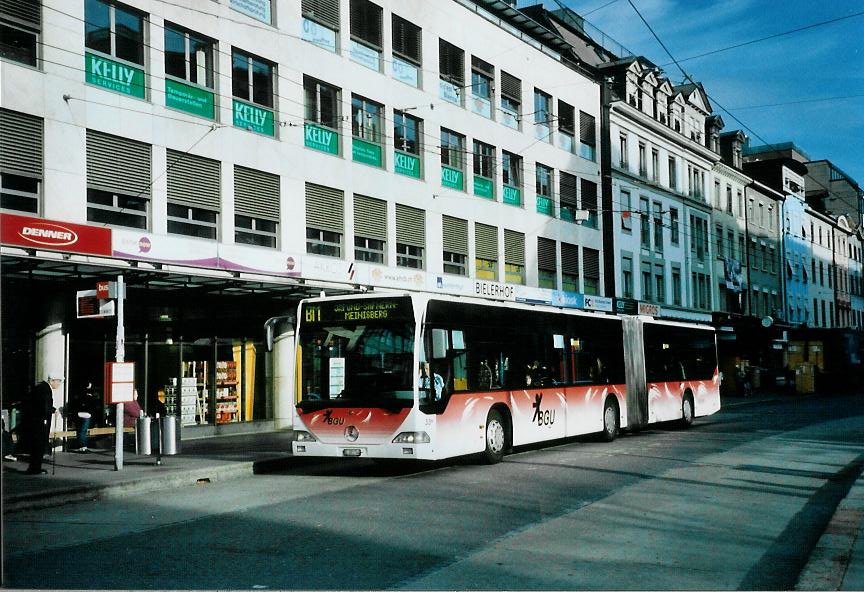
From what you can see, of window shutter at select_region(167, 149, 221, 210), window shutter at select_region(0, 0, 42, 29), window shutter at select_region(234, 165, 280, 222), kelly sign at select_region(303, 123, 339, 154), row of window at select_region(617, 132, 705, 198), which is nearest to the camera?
window shutter at select_region(0, 0, 42, 29)

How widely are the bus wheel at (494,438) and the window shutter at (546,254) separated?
20783mm

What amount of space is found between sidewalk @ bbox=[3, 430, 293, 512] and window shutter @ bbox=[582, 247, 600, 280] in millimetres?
23403

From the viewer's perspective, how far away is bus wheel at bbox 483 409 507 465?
52.2ft

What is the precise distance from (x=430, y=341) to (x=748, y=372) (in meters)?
38.3

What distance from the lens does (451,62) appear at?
105 feet

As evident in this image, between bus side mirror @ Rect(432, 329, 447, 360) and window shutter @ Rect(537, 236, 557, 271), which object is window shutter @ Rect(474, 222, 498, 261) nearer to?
window shutter @ Rect(537, 236, 557, 271)

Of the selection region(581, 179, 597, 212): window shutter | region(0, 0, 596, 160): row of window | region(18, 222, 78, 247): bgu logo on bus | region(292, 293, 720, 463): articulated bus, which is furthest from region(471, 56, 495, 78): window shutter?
region(18, 222, 78, 247): bgu logo on bus

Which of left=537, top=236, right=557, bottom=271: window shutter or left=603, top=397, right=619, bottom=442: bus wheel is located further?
left=537, top=236, right=557, bottom=271: window shutter

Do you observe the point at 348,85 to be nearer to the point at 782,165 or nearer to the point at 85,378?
the point at 85,378

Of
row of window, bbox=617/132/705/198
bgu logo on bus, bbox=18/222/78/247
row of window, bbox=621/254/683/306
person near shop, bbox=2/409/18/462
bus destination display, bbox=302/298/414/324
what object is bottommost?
person near shop, bbox=2/409/18/462

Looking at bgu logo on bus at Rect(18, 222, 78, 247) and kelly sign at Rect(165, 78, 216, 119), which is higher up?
kelly sign at Rect(165, 78, 216, 119)

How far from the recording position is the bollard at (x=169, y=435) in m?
16.4

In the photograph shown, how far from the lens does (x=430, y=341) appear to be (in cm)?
1455

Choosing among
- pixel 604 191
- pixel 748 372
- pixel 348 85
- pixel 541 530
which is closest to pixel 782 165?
pixel 748 372
